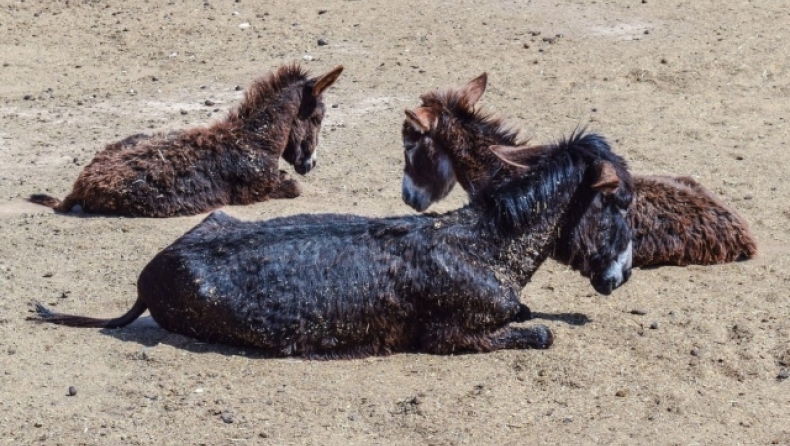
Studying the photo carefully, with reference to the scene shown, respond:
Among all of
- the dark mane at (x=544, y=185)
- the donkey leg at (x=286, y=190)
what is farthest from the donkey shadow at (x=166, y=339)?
the donkey leg at (x=286, y=190)

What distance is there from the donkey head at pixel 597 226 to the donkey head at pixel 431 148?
126 centimetres

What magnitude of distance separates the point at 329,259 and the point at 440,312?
29.1 inches

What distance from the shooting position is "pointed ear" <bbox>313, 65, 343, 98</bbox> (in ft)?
38.9

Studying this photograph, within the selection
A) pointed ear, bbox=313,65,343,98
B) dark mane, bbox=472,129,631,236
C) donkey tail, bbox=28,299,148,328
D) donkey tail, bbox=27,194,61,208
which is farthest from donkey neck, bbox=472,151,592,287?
donkey tail, bbox=27,194,61,208

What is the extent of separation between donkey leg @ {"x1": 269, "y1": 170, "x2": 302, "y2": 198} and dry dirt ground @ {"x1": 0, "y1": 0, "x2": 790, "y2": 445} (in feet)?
0.41

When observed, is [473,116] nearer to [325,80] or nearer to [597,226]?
[597,226]

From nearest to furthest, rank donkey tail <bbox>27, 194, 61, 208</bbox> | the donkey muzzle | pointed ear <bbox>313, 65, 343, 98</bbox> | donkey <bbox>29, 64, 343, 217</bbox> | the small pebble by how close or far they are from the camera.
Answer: the small pebble < donkey <bbox>29, 64, 343, 217</bbox> < donkey tail <bbox>27, 194, 61, 208</bbox> < pointed ear <bbox>313, 65, 343, 98</bbox> < the donkey muzzle

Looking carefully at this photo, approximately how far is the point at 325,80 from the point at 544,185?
164 inches

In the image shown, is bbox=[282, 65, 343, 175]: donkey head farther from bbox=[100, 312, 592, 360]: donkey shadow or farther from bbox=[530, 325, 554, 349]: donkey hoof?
bbox=[530, 325, 554, 349]: donkey hoof

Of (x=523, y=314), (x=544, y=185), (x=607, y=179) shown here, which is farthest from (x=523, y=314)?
(x=607, y=179)

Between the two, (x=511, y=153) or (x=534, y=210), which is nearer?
(x=534, y=210)

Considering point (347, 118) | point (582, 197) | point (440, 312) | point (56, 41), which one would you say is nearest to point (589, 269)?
point (582, 197)

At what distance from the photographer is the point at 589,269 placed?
845 cm

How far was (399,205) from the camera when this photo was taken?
36.9 feet
